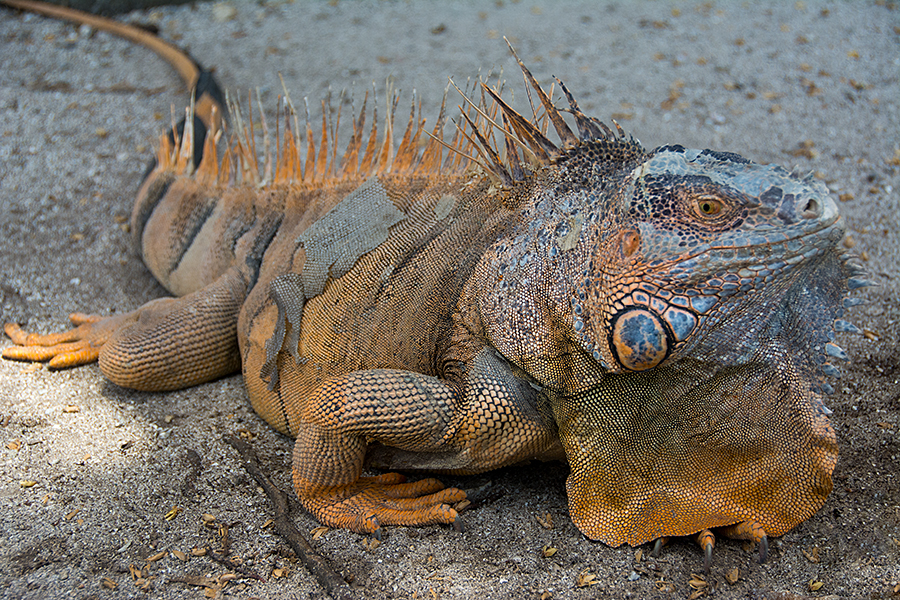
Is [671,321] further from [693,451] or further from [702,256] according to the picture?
[693,451]

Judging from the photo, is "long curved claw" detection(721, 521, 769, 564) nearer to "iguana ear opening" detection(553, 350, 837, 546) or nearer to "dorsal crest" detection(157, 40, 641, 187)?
"iguana ear opening" detection(553, 350, 837, 546)

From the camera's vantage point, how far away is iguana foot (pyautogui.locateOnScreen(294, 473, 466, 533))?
2438mm

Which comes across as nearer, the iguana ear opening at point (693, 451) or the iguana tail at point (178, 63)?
the iguana ear opening at point (693, 451)

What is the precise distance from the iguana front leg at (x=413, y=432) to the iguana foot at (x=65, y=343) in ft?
4.77

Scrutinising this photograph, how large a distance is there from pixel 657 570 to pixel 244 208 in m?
2.33

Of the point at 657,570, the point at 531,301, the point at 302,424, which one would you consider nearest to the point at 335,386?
the point at 302,424

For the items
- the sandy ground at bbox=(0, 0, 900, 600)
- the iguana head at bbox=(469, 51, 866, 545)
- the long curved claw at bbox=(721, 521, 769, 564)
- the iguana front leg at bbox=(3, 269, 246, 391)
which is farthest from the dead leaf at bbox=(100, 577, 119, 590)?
the long curved claw at bbox=(721, 521, 769, 564)

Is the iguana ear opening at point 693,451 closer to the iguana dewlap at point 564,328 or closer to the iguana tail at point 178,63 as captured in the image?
the iguana dewlap at point 564,328

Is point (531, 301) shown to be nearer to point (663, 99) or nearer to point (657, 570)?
point (657, 570)

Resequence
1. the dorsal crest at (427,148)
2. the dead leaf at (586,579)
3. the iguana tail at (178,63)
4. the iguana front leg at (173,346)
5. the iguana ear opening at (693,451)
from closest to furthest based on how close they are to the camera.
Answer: the iguana ear opening at (693,451) < the dead leaf at (586,579) < the dorsal crest at (427,148) < the iguana front leg at (173,346) < the iguana tail at (178,63)

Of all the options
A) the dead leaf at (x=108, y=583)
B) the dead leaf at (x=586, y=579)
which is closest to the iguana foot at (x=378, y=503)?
the dead leaf at (x=586, y=579)

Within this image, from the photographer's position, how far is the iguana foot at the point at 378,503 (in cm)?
244

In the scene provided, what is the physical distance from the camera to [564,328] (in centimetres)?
218

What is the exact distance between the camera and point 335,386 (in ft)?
8.01
